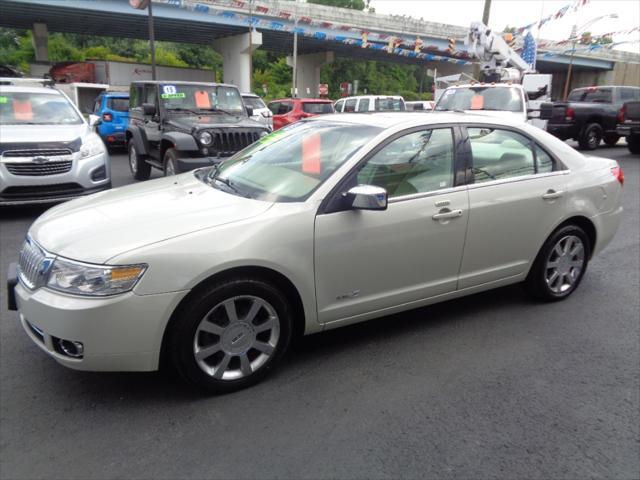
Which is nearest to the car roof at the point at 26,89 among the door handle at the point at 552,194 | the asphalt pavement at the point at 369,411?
the asphalt pavement at the point at 369,411

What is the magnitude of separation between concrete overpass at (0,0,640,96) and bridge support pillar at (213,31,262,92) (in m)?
0.06

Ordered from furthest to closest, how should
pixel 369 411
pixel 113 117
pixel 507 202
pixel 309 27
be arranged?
pixel 309 27 < pixel 113 117 < pixel 507 202 < pixel 369 411

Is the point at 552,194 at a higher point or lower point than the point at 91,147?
higher

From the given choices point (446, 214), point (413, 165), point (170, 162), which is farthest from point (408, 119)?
point (170, 162)

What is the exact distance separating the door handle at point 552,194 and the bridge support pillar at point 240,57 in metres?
31.9

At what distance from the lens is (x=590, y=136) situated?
16.2 m

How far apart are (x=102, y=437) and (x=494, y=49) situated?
1895 centimetres

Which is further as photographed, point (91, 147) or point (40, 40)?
point (40, 40)

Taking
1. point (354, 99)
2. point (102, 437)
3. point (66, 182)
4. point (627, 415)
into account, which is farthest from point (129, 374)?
point (354, 99)

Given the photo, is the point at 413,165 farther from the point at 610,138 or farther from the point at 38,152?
the point at 610,138

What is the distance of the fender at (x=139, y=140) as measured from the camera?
9.86 metres

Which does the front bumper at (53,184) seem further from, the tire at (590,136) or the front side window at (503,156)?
the tire at (590,136)

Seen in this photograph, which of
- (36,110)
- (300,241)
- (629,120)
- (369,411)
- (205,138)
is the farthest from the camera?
(629,120)

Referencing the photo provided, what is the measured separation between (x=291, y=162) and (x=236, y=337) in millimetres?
1328
